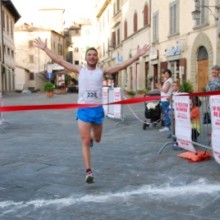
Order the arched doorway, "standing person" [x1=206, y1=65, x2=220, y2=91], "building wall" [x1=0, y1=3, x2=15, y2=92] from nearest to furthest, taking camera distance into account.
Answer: "standing person" [x1=206, y1=65, x2=220, y2=91] < the arched doorway < "building wall" [x1=0, y1=3, x2=15, y2=92]

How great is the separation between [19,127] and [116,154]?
5.73 m

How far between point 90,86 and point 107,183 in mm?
1275

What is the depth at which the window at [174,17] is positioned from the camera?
86.6ft

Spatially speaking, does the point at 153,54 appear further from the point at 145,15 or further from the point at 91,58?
the point at 91,58

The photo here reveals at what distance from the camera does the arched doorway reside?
2305 cm

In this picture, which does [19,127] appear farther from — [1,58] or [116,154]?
[1,58]

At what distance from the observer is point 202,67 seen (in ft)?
77.3

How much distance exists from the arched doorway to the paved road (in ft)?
47.0

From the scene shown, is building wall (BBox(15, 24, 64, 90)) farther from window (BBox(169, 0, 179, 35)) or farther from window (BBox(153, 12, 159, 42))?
window (BBox(169, 0, 179, 35))

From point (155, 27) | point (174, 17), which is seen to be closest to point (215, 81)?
point (174, 17)

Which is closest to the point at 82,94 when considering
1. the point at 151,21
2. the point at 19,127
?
the point at 19,127

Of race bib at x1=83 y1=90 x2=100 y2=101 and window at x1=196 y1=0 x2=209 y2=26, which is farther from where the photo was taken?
window at x1=196 y1=0 x2=209 y2=26

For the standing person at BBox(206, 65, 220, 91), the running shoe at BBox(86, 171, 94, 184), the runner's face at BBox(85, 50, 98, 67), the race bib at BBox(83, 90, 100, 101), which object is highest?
the runner's face at BBox(85, 50, 98, 67)

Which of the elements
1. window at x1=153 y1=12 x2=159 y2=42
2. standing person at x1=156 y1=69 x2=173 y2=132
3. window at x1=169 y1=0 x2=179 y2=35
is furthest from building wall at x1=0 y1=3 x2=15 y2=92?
standing person at x1=156 y1=69 x2=173 y2=132
